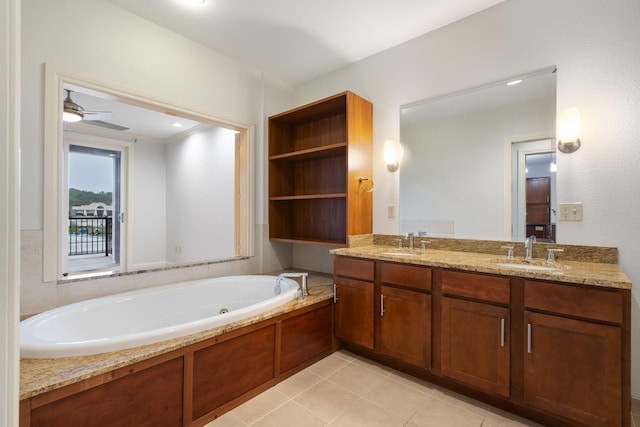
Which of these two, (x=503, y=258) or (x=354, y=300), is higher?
(x=503, y=258)

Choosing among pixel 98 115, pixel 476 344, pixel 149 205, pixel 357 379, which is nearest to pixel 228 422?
pixel 357 379

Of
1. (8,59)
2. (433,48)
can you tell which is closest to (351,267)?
(433,48)

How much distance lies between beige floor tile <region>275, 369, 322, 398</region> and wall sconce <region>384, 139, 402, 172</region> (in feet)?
6.02

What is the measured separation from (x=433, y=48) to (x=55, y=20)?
2.74 metres

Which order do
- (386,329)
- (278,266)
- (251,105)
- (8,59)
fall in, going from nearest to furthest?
(8,59)
(386,329)
(251,105)
(278,266)

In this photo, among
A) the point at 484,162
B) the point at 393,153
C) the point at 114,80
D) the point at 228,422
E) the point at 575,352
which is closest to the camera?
the point at 575,352

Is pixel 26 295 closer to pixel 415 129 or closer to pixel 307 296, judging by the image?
pixel 307 296

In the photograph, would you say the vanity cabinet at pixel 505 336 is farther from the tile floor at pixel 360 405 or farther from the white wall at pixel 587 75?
the white wall at pixel 587 75

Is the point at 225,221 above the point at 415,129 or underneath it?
underneath

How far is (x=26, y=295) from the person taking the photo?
1817 mm

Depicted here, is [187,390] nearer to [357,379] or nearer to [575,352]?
[357,379]

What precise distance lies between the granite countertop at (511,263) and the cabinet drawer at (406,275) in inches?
1.7

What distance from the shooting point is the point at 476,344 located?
175 centimetres

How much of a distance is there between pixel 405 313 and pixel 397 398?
1.71 feet
